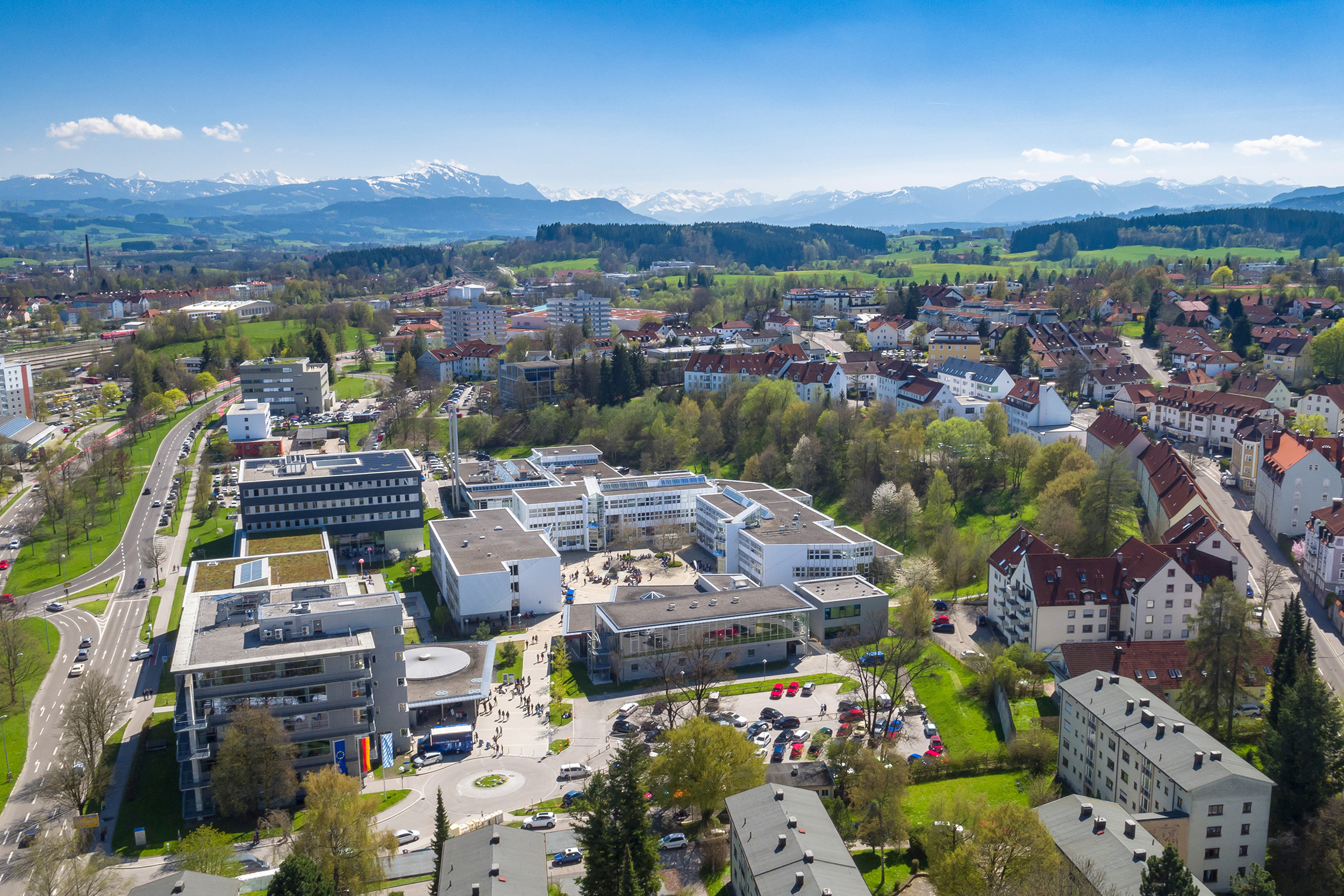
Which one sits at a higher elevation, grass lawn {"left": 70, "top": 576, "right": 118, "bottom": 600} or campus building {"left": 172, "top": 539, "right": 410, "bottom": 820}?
campus building {"left": 172, "top": 539, "right": 410, "bottom": 820}

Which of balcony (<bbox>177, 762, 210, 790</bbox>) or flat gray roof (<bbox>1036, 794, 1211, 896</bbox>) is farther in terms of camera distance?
balcony (<bbox>177, 762, 210, 790</bbox>)

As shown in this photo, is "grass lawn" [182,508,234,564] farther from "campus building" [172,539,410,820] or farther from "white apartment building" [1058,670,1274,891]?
"white apartment building" [1058,670,1274,891]

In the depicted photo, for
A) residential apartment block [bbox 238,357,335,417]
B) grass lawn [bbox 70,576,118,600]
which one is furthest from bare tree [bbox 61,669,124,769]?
residential apartment block [bbox 238,357,335,417]

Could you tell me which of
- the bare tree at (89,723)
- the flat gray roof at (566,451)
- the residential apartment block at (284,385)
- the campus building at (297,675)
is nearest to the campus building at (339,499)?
the flat gray roof at (566,451)

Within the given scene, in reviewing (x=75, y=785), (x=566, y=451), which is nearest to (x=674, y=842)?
(x=75, y=785)

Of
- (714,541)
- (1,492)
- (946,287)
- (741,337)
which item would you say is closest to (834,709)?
(714,541)

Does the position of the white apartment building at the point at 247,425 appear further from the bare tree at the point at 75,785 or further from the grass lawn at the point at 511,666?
the bare tree at the point at 75,785

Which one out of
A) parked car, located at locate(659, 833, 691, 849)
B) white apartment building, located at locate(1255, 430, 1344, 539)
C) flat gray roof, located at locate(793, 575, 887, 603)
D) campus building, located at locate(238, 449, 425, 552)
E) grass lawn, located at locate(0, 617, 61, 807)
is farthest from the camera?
campus building, located at locate(238, 449, 425, 552)
